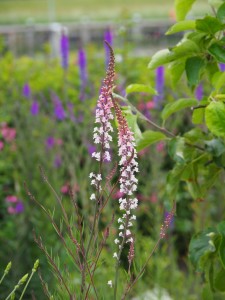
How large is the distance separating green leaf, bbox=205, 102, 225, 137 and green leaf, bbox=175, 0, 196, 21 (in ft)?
1.88

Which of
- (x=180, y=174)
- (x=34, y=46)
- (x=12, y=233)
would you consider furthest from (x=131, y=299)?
(x=34, y=46)

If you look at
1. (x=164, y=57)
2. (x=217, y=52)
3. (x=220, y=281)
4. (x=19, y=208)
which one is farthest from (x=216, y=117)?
(x=19, y=208)

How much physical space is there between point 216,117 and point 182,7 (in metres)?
0.61

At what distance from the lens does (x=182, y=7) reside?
2.42 meters

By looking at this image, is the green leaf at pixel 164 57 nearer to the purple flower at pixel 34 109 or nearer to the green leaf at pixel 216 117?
the green leaf at pixel 216 117

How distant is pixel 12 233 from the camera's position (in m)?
4.12

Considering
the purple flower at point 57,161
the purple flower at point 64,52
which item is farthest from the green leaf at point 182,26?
the purple flower at point 64,52

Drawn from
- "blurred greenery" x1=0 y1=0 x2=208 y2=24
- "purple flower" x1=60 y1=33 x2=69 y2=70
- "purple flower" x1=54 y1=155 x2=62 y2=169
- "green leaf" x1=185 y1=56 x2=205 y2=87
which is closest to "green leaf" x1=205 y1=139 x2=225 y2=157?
"green leaf" x1=185 y1=56 x2=205 y2=87

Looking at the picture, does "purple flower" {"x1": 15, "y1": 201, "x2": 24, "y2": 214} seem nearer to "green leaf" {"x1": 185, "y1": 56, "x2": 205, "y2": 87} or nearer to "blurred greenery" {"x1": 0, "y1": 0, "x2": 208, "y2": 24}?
"green leaf" {"x1": 185, "y1": 56, "x2": 205, "y2": 87}

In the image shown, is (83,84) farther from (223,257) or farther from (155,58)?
(223,257)

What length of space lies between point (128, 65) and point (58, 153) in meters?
2.29

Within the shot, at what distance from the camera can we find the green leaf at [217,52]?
2.10m

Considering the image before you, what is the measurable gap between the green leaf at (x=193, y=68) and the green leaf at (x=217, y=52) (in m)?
0.09

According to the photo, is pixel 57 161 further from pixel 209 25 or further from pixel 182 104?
pixel 209 25
